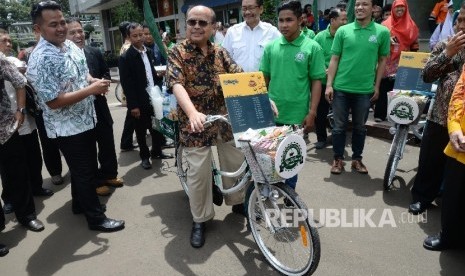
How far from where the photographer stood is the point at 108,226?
3.19m

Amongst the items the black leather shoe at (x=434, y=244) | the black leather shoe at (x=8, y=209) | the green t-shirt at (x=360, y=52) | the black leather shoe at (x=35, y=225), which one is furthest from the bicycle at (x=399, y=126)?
the black leather shoe at (x=8, y=209)

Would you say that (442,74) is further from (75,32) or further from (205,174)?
(75,32)

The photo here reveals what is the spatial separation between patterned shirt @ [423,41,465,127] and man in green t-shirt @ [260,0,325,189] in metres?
0.85

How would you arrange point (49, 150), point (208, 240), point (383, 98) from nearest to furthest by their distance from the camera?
point (208, 240) → point (49, 150) → point (383, 98)

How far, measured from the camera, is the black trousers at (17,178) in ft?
10.1

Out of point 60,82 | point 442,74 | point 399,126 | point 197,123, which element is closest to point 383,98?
point 399,126

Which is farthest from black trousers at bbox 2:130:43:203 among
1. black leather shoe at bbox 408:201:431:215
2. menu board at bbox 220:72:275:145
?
black leather shoe at bbox 408:201:431:215

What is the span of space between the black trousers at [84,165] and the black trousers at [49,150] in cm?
132

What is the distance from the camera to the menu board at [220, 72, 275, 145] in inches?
96.5

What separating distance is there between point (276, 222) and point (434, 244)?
1252 mm

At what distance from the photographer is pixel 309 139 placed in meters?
5.67

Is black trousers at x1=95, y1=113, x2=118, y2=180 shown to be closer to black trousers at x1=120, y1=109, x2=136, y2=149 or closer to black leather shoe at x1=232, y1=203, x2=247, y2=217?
black trousers at x1=120, y1=109, x2=136, y2=149

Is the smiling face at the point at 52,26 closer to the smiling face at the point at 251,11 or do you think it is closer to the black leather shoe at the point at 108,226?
the black leather shoe at the point at 108,226

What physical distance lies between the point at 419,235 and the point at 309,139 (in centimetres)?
290
